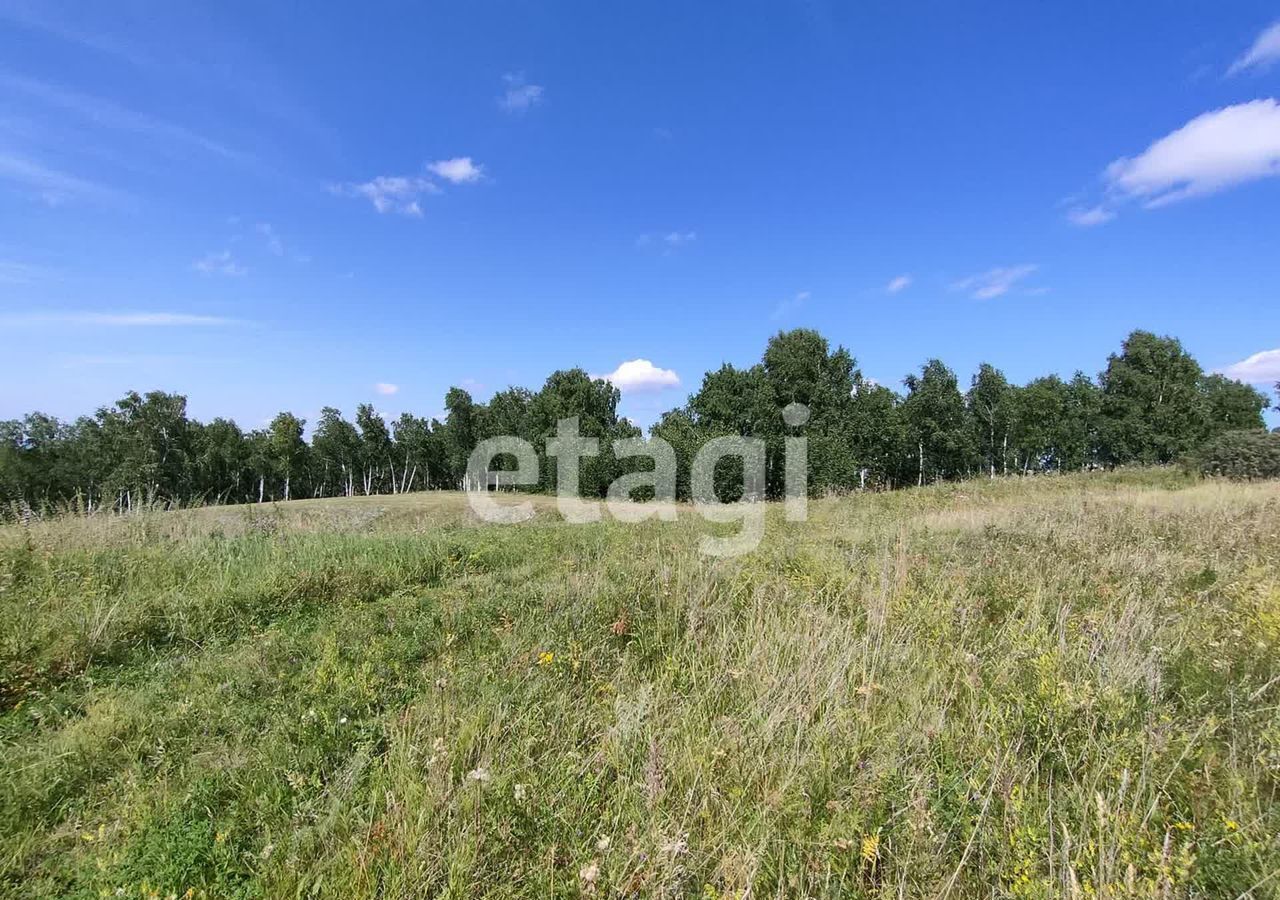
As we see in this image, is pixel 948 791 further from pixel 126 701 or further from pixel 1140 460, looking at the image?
pixel 1140 460

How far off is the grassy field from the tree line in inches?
1112

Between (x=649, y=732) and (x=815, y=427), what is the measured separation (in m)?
38.8

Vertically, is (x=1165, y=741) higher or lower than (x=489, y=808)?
higher

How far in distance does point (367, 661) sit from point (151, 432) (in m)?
55.8

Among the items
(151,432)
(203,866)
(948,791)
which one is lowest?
(203,866)

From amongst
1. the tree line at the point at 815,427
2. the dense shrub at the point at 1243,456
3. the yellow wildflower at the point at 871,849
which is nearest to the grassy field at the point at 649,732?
the yellow wildflower at the point at 871,849

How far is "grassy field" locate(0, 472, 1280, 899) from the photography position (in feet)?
6.89

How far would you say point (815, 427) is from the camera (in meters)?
39.3

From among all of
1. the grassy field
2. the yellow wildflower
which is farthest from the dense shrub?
the yellow wildflower

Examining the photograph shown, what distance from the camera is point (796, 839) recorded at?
7.21ft

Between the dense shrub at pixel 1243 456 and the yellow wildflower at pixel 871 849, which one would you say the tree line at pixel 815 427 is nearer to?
the dense shrub at pixel 1243 456

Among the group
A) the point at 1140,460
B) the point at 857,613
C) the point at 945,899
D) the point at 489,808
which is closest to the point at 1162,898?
the point at 945,899

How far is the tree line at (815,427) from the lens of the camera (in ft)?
130

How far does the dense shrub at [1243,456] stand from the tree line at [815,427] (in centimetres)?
1614
